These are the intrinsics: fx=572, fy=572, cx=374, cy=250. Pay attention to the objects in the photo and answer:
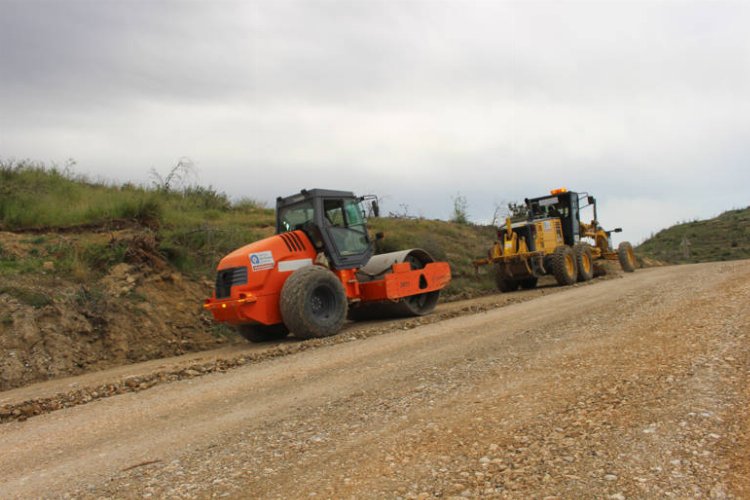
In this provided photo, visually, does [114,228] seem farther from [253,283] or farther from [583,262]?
[583,262]

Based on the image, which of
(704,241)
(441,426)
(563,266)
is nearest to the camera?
(441,426)

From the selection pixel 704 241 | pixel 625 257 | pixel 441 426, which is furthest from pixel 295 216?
pixel 704 241

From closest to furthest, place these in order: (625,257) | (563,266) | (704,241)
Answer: (563,266)
(625,257)
(704,241)

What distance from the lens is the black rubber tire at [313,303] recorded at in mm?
9117

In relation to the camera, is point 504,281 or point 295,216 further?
point 504,281

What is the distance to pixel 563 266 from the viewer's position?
51.9ft

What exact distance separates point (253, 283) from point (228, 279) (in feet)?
1.72

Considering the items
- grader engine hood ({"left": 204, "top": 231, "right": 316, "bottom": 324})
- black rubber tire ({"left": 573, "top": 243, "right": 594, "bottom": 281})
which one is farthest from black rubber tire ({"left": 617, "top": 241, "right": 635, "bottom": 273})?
grader engine hood ({"left": 204, "top": 231, "right": 316, "bottom": 324})

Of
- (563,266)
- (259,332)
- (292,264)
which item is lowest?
(259,332)

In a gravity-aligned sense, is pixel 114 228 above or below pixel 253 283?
above

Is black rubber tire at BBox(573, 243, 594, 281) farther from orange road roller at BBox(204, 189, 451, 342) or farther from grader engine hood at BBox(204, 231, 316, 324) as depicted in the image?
grader engine hood at BBox(204, 231, 316, 324)

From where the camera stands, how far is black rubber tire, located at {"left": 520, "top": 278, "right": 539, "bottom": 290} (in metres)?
17.3

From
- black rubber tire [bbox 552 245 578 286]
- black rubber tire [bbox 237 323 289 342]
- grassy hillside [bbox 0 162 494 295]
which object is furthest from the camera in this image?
black rubber tire [bbox 552 245 578 286]

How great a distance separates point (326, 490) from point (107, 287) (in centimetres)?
899
